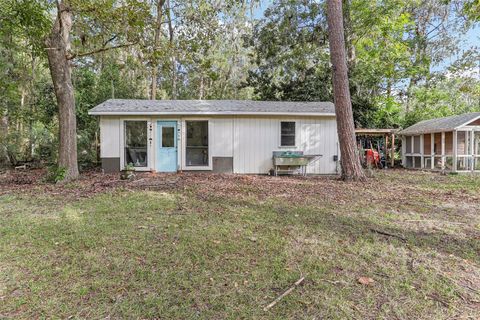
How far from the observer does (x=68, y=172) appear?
7570 mm

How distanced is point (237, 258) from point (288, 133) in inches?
308

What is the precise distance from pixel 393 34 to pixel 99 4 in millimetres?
15956

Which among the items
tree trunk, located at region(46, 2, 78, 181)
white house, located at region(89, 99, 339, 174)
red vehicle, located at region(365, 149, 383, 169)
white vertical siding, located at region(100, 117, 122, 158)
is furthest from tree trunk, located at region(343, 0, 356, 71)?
tree trunk, located at region(46, 2, 78, 181)

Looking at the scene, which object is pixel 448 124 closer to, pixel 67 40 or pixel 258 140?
pixel 258 140

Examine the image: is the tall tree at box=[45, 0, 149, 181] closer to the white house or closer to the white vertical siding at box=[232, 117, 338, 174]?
the white house

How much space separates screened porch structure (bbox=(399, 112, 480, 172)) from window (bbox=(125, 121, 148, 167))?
11113 millimetres

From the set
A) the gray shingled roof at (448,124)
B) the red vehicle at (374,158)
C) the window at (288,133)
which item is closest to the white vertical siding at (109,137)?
the window at (288,133)

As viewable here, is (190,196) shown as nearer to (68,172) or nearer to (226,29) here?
(68,172)

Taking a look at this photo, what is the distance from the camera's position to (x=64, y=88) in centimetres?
753

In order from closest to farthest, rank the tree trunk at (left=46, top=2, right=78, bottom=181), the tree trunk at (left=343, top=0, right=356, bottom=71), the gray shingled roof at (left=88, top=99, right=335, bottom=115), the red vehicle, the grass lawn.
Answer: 1. the grass lawn
2. the tree trunk at (left=46, top=2, right=78, bottom=181)
3. the gray shingled roof at (left=88, top=99, right=335, bottom=115)
4. the red vehicle
5. the tree trunk at (left=343, top=0, right=356, bottom=71)

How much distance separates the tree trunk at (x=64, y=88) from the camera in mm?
7309

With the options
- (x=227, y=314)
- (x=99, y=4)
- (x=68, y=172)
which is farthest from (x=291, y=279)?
(x=99, y=4)

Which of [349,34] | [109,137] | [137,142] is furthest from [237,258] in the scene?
[349,34]

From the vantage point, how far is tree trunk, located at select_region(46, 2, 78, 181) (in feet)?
24.0
